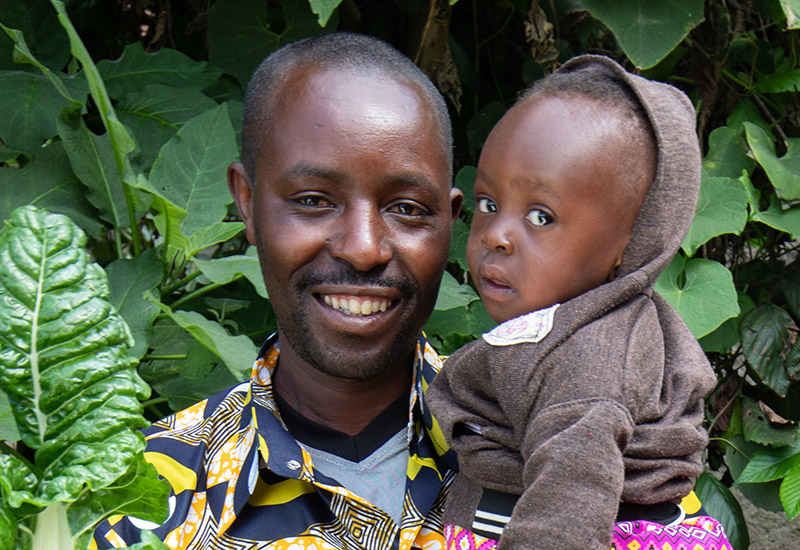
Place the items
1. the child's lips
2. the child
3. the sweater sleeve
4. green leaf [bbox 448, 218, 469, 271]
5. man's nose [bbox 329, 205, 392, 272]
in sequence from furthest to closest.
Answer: green leaf [bbox 448, 218, 469, 271] → man's nose [bbox 329, 205, 392, 272] → the child's lips → the child → the sweater sleeve

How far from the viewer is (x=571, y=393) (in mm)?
1155

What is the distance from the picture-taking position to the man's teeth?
4.84ft

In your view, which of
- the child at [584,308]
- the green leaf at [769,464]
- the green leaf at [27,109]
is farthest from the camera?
the green leaf at [769,464]

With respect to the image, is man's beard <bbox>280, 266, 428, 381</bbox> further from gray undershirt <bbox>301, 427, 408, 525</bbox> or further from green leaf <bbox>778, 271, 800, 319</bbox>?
green leaf <bbox>778, 271, 800, 319</bbox>

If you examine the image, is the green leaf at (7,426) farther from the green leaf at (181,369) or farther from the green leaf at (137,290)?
the green leaf at (181,369)

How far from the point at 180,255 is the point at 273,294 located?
507mm

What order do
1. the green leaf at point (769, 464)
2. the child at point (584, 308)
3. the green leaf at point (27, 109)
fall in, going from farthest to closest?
1. the green leaf at point (769, 464)
2. the green leaf at point (27, 109)
3. the child at point (584, 308)

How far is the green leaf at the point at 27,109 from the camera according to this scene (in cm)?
204

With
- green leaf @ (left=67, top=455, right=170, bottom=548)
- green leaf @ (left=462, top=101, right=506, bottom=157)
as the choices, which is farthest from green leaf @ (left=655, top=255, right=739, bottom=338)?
green leaf @ (left=67, top=455, right=170, bottom=548)

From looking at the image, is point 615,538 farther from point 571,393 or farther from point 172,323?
point 172,323

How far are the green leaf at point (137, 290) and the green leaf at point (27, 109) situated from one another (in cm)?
38

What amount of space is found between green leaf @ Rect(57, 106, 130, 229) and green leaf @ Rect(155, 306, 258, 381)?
0.38 metres

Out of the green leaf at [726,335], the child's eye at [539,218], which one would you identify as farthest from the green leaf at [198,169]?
the green leaf at [726,335]

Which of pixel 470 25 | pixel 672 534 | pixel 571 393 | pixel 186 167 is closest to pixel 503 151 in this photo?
pixel 571 393
